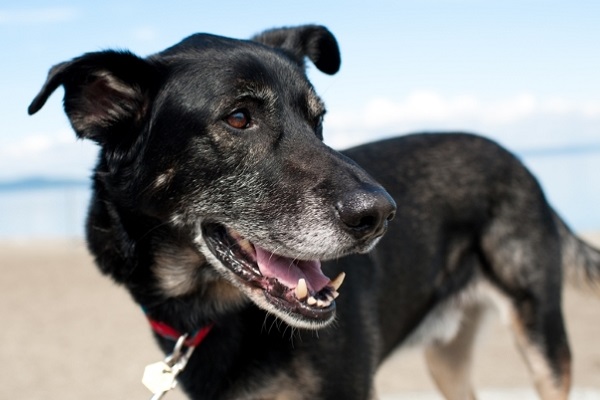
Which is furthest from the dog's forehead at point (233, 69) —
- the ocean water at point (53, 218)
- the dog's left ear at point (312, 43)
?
the ocean water at point (53, 218)

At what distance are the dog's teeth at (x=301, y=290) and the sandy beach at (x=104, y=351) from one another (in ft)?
6.07

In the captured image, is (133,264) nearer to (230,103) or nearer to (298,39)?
(230,103)

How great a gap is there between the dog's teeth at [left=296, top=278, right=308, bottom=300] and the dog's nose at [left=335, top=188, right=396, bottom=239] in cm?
28

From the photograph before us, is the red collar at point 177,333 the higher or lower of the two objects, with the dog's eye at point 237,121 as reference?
lower

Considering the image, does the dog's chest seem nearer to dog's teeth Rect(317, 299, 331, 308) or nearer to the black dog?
the black dog

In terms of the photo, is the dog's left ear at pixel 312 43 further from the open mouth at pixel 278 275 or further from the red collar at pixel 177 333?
the red collar at pixel 177 333

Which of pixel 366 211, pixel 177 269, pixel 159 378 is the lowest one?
pixel 159 378

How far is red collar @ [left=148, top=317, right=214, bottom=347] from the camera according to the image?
3268 millimetres

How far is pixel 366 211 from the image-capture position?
2600 mm

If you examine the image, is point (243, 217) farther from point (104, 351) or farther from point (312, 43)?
point (104, 351)

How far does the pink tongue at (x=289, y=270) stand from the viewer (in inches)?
113

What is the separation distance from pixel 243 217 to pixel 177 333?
0.66 meters

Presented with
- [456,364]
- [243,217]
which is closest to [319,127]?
[243,217]

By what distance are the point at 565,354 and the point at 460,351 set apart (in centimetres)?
67
